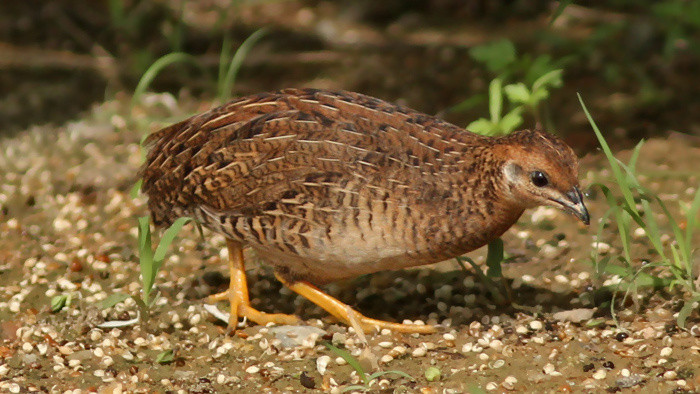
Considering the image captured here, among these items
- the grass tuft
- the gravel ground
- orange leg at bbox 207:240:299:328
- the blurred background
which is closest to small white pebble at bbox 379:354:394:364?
the gravel ground

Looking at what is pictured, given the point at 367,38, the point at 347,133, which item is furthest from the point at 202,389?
the point at 367,38

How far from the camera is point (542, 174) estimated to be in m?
3.97

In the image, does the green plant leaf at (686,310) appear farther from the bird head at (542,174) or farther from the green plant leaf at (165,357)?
the green plant leaf at (165,357)

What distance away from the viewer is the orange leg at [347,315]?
15.0ft

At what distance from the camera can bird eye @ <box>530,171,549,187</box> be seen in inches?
157

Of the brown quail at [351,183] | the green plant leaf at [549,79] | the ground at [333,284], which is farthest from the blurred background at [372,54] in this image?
the brown quail at [351,183]

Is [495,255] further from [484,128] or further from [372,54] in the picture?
[372,54]

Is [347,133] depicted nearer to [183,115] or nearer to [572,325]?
[572,325]

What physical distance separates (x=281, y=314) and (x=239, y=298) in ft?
0.70

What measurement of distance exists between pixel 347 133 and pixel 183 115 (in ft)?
9.42

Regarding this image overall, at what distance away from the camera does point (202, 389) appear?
13.7 ft

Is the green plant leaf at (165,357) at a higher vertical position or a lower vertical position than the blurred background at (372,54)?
lower

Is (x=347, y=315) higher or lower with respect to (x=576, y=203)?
lower

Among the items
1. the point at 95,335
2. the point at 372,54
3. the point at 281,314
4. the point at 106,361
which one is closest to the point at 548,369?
the point at 281,314
